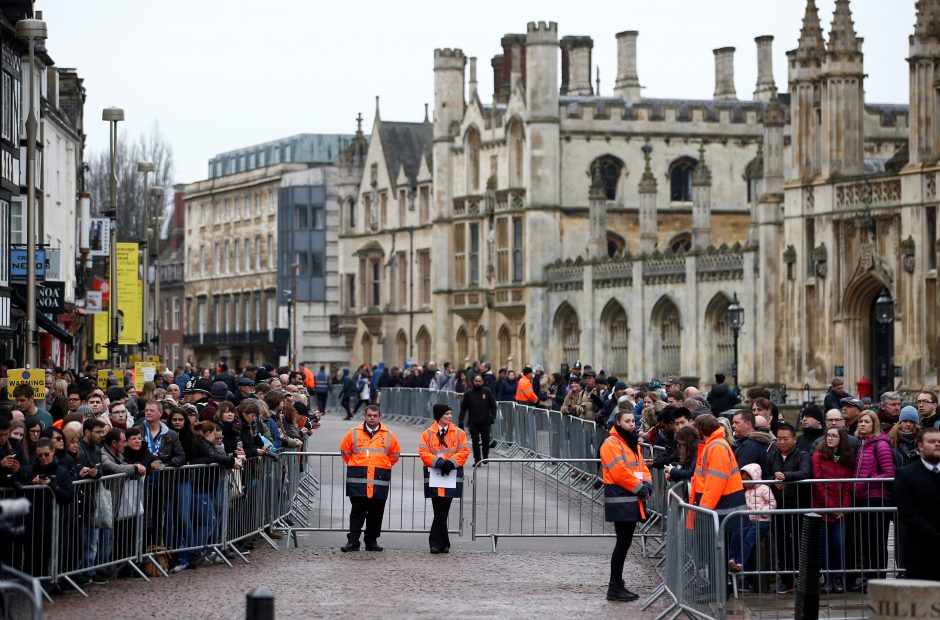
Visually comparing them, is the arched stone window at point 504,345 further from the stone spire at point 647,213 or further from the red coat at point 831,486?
the red coat at point 831,486

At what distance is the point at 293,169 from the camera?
94.0 meters

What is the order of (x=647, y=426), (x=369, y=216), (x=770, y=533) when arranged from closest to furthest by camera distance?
(x=770, y=533), (x=647, y=426), (x=369, y=216)

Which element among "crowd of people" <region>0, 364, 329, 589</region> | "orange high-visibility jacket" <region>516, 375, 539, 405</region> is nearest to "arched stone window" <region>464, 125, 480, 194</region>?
"orange high-visibility jacket" <region>516, 375, 539, 405</region>

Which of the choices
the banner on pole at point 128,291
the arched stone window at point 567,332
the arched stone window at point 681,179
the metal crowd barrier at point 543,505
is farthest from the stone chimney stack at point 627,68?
the metal crowd barrier at point 543,505

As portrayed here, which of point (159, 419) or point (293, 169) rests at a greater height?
point (293, 169)

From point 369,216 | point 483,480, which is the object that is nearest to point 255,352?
point 369,216

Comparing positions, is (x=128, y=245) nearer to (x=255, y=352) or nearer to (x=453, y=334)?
(x=453, y=334)

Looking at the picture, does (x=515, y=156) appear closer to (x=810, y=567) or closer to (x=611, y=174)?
(x=611, y=174)

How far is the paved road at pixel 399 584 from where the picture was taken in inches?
601

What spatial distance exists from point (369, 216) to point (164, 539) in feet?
214

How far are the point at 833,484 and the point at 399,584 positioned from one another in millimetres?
3848

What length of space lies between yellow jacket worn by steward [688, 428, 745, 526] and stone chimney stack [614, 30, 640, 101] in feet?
189

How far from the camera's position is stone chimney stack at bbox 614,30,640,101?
72.2 m

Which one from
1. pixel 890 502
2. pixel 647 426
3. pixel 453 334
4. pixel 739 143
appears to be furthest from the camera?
pixel 453 334
